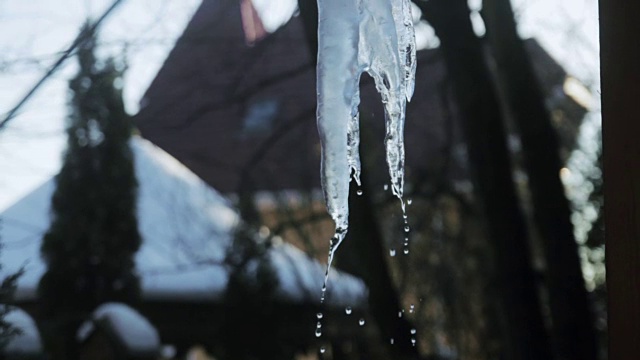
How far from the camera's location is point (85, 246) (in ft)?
19.0

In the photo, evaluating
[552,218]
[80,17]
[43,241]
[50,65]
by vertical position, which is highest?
[80,17]

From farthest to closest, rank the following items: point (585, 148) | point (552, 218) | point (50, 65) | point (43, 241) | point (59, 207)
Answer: point (585, 148) < point (59, 207) < point (43, 241) < point (552, 218) < point (50, 65)

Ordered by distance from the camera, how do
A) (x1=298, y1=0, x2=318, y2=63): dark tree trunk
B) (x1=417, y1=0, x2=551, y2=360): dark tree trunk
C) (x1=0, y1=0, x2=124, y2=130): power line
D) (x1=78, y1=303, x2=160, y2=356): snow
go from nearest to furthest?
(x1=298, y1=0, x2=318, y2=63): dark tree trunk, (x1=0, y1=0, x2=124, y2=130): power line, (x1=417, y1=0, x2=551, y2=360): dark tree trunk, (x1=78, y1=303, x2=160, y2=356): snow

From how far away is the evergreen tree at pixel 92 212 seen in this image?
5188 millimetres

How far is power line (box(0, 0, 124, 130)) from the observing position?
400 centimetres

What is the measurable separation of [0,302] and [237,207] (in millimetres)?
3188

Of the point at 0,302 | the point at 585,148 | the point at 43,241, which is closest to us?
the point at 0,302

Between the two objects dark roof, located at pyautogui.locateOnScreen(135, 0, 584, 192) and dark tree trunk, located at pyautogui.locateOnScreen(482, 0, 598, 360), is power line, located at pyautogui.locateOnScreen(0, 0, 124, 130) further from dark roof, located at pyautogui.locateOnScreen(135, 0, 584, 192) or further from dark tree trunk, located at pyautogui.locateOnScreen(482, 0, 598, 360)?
dark tree trunk, located at pyautogui.locateOnScreen(482, 0, 598, 360)

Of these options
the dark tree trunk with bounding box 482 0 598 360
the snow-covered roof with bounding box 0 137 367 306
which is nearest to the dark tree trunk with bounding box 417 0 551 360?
the dark tree trunk with bounding box 482 0 598 360

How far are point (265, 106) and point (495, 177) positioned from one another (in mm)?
3303

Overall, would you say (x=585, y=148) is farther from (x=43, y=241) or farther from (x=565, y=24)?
(x=43, y=241)

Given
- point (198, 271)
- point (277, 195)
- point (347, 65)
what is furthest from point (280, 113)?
point (347, 65)

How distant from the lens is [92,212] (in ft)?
19.4

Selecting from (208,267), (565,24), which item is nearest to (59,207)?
(208,267)
